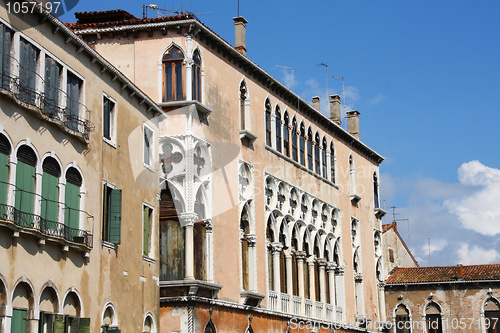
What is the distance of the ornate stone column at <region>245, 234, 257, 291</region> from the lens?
30.3m

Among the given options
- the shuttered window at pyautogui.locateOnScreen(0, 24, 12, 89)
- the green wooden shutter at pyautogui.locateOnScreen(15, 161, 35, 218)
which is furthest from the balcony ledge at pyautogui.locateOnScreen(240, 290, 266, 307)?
the shuttered window at pyautogui.locateOnScreen(0, 24, 12, 89)

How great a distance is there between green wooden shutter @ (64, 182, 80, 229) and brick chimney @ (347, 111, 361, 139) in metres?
26.8

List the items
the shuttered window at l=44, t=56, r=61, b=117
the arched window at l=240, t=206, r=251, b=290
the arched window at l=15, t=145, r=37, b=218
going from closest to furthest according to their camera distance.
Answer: the arched window at l=15, t=145, r=37, b=218 → the shuttered window at l=44, t=56, r=61, b=117 → the arched window at l=240, t=206, r=251, b=290

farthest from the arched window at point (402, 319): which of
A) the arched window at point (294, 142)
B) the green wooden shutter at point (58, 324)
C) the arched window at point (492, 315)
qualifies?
the green wooden shutter at point (58, 324)

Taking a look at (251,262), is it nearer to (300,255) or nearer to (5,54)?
(300,255)

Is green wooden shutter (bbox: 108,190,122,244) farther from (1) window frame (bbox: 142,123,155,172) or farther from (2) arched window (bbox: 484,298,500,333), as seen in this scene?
(2) arched window (bbox: 484,298,500,333)

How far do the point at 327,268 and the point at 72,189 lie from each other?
1982 centimetres

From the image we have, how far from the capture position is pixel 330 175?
39.5 m

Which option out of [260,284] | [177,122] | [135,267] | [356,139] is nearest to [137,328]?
[135,267]

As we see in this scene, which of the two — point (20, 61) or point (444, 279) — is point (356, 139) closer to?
point (444, 279)

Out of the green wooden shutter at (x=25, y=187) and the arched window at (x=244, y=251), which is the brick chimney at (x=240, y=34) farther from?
the green wooden shutter at (x=25, y=187)

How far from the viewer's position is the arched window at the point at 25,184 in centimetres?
1724

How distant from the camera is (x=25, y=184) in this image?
17578 millimetres

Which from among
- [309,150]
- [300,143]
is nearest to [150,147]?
[300,143]
